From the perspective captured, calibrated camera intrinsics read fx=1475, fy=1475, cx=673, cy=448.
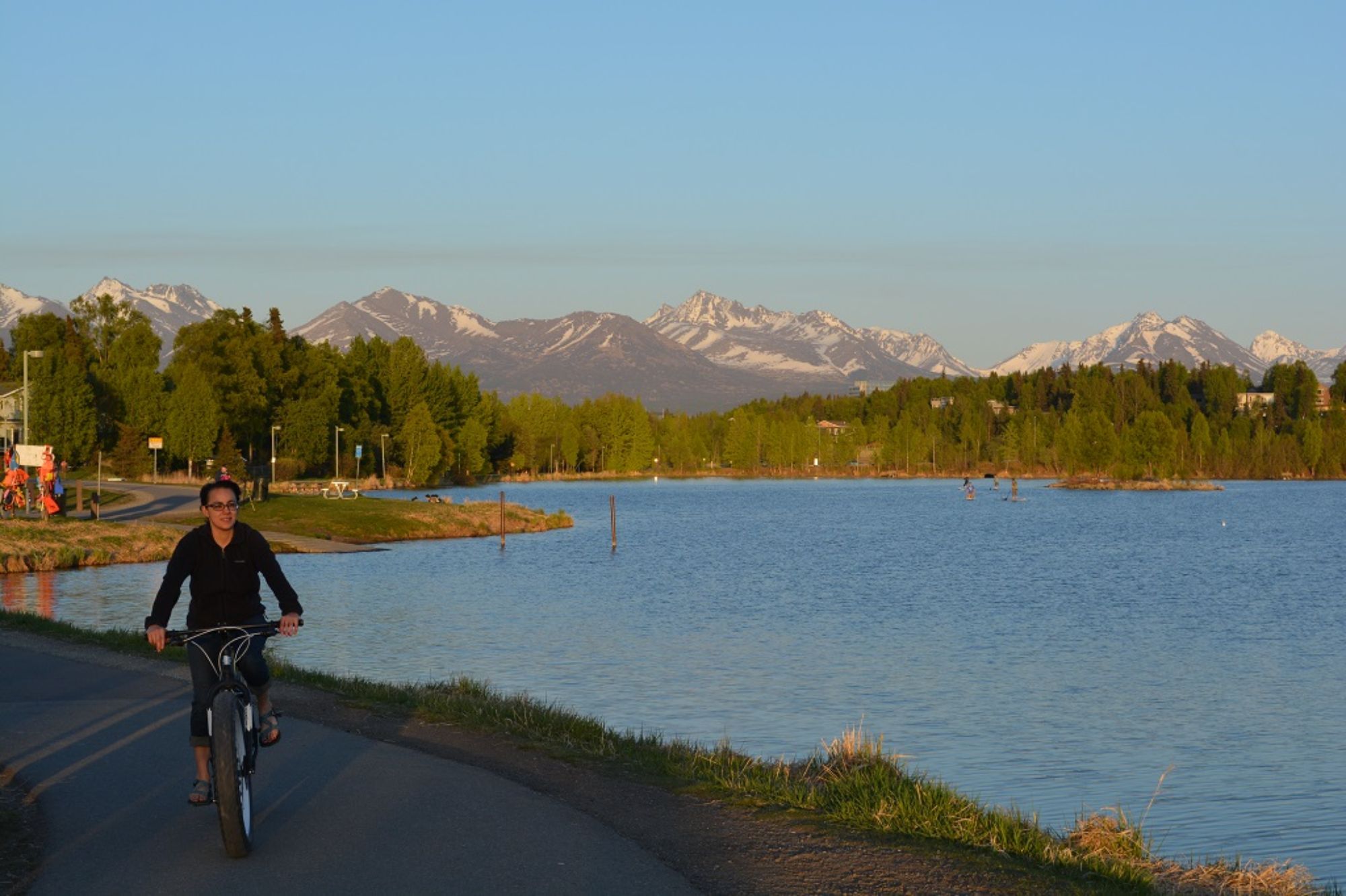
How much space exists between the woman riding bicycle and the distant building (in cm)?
10140

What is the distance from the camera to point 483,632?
119ft

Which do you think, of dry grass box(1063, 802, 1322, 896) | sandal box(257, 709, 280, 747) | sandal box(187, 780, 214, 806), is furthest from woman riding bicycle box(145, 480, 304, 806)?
dry grass box(1063, 802, 1322, 896)

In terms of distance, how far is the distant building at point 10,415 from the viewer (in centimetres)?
10362

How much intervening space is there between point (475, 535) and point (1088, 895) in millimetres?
74556

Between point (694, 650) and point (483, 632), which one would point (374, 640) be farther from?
point (694, 650)

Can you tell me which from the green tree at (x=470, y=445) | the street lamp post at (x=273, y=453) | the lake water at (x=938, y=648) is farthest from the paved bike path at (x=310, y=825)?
the green tree at (x=470, y=445)

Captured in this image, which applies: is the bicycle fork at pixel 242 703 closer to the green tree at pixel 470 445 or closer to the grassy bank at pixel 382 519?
the grassy bank at pixel 382 519

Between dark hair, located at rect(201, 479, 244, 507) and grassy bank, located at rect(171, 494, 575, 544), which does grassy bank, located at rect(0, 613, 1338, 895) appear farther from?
grassy bank, located at rect(171, 494, 575, 544)

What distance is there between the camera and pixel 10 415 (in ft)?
346

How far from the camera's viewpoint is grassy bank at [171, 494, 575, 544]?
7131cm

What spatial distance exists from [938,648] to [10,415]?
8941 centimetres

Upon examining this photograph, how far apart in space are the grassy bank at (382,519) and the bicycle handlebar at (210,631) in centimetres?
5387

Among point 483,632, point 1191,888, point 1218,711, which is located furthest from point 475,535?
point 1191,888

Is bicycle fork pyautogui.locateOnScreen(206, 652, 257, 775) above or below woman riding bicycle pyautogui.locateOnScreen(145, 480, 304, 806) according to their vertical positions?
below
